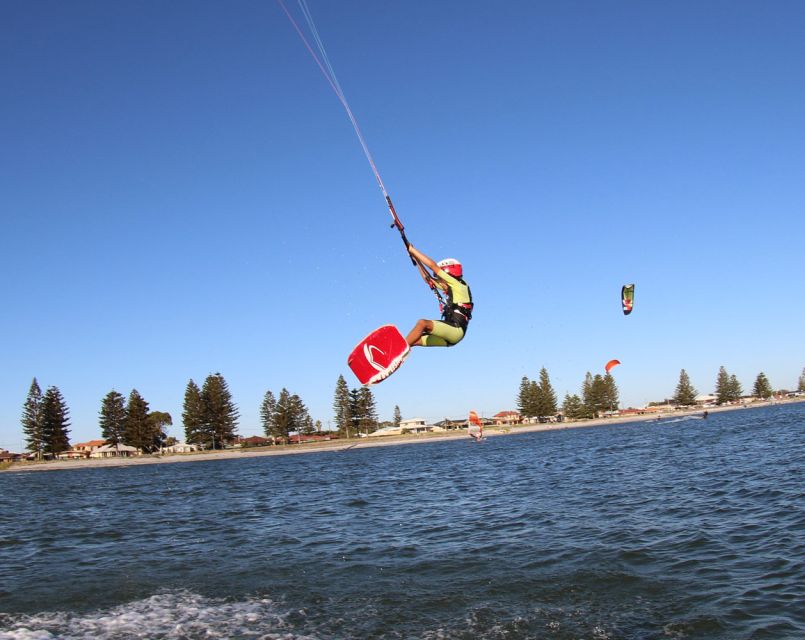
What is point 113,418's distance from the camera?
96688mm

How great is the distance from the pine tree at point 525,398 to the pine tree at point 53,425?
9132 cm

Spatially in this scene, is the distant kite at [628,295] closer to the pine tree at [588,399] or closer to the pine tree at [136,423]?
the pine tree at [136,423]

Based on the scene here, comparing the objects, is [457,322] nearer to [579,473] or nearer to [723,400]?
[579,473]

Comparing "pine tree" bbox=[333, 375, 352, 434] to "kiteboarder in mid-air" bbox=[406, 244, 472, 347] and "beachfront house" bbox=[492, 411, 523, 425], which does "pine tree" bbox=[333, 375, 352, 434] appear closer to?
"beachfront house" bbox=[492, 411, 523, 425]

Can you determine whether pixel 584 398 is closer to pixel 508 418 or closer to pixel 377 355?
pixel 508 418

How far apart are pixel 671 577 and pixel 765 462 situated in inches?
695

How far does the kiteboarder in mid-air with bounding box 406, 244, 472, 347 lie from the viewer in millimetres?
10234

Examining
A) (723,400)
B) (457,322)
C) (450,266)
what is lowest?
(723,400)

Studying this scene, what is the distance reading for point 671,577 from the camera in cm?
985

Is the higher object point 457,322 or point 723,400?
point 457,322

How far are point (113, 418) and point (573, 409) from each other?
4136 inches

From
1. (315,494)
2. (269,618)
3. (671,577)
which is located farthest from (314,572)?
(315,494)

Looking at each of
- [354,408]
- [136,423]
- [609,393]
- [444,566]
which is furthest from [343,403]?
[444,566]

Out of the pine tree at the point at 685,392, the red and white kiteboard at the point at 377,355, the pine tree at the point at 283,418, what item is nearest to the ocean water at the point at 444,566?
the red and white kiteboard at the point at 377,355
